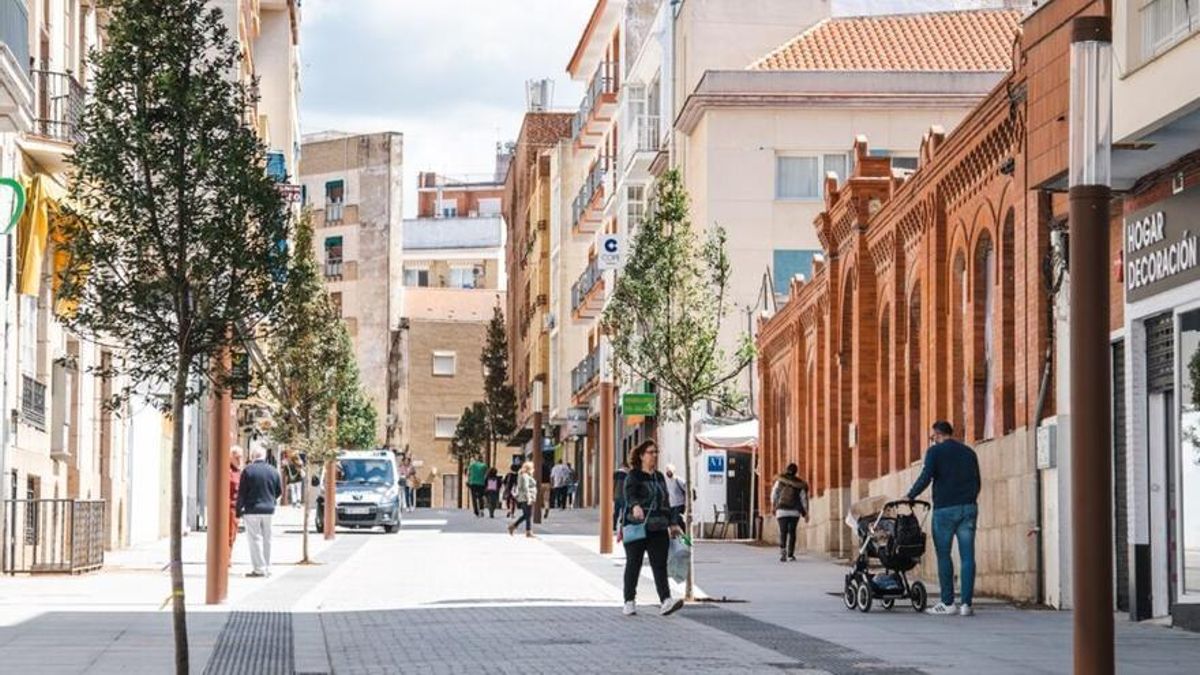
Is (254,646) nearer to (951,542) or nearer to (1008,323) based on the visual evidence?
(951,542)

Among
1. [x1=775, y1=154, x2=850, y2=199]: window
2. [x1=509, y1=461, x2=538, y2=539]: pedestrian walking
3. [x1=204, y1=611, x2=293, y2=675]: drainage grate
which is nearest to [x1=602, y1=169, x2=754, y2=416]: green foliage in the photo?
[x1=204, y1=611, x2=293, y2=675]: drainage grate

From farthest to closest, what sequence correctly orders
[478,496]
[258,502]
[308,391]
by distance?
[478,496], [308,391], [258,502]

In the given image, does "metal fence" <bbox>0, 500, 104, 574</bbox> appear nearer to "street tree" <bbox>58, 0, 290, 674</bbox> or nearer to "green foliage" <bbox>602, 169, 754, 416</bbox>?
"green foliage" <bbox>602, 169, 754, 416</bbox>

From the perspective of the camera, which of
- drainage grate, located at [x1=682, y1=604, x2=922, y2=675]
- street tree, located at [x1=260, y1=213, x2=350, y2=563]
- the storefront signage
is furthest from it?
street tree, located at [x1=260, y1=213, x2=350, y2=563]

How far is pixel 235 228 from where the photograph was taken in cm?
1485

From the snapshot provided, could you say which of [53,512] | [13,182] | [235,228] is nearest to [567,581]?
[53,512]

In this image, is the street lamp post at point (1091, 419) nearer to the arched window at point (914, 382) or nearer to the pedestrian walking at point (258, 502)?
the pedestrian walking at point (258, 502)

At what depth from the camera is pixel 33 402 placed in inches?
1238

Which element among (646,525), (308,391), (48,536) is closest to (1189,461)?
(646,525)

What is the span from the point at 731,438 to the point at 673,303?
18.2 meters

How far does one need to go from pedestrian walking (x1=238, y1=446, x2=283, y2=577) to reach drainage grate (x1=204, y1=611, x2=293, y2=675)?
741cm

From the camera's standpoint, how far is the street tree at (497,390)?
10650cm

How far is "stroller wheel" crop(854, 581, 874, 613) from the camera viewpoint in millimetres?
22734

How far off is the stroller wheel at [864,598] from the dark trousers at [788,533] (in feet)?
43.1
